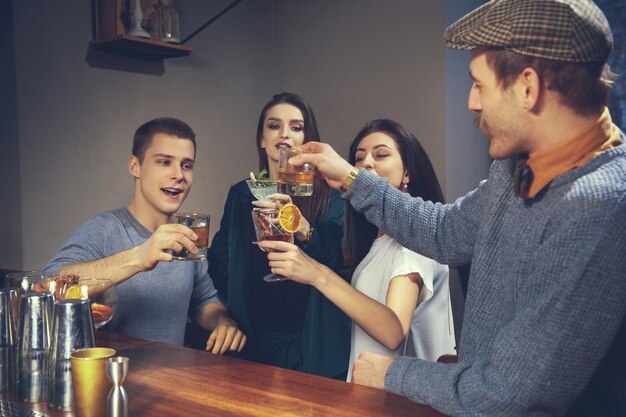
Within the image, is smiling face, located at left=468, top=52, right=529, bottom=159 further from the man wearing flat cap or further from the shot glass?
the shot glass

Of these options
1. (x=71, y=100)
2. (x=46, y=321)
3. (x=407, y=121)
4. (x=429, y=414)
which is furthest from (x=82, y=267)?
(x=407, y=121)

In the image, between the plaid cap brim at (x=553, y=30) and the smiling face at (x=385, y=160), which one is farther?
the smiling face at (x=385, y=160)

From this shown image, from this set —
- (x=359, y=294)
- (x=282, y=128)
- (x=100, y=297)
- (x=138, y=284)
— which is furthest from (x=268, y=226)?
(x=282, y=128)

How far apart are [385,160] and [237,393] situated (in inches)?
53.8

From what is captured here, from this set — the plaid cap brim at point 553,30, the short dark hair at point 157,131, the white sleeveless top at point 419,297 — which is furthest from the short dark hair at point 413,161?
the plaid cap brim at point 553,30

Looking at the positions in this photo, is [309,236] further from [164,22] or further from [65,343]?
[164,22]

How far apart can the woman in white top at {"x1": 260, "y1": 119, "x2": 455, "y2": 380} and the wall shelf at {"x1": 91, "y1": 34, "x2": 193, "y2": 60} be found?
1407 millimetres

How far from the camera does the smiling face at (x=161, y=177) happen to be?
88.9 inches

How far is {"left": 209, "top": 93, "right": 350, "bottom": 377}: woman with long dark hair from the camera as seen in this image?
2299mm

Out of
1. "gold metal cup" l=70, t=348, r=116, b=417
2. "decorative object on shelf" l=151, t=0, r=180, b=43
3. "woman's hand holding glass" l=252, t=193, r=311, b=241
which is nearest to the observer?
"gold metal cup" l=70, t=348, r=116, b=417

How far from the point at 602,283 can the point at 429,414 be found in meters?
0.40

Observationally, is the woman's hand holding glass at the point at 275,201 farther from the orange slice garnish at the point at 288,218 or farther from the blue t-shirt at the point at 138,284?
the blue t-shirt at the point at 138,284

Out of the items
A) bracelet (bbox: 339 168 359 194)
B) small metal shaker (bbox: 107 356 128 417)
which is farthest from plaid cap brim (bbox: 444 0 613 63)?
small metal shaker (bbox: 107 356 128 417)

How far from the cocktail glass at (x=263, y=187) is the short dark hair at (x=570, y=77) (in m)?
0.92
